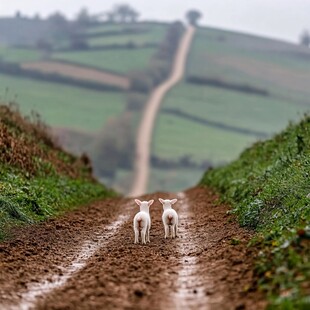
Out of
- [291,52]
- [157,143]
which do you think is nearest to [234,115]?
[157,143]

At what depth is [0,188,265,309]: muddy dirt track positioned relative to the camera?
29.1 feet

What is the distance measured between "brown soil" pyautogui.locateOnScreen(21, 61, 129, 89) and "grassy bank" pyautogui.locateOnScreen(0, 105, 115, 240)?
217 feet

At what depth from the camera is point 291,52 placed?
131m

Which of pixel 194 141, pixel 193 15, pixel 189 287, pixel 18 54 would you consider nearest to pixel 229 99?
pixel 194 141

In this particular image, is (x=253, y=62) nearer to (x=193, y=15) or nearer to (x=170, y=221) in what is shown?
(x=193, y=15)

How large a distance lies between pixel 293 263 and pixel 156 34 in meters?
127

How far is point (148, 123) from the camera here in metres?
84.6

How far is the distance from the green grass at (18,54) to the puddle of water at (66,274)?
91.9 meters

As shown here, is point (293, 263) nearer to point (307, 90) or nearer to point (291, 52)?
point (307, 90)

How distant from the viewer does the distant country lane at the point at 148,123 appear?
Result: 228 feet

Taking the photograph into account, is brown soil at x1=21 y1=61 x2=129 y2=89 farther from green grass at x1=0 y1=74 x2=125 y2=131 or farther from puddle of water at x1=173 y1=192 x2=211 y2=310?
puddle of water at x1=173 y1=192 x2=211 y2=310

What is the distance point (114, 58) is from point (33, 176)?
3546 inches

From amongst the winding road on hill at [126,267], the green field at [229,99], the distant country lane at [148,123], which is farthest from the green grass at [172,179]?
the winding road on hill at [126,267]

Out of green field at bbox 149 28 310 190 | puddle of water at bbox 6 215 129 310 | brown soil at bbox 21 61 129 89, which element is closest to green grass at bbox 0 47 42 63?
brown soil at bbox 21 61 129 89
